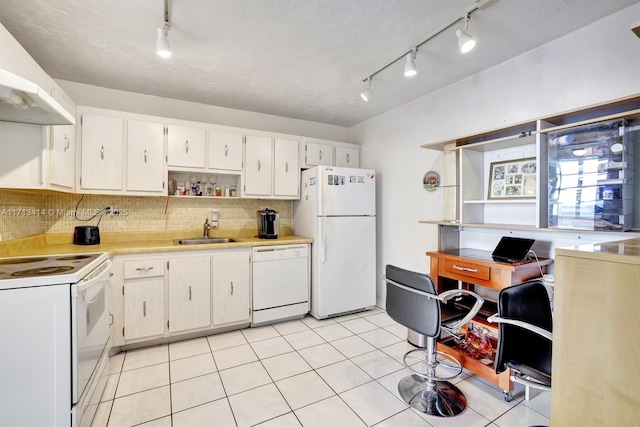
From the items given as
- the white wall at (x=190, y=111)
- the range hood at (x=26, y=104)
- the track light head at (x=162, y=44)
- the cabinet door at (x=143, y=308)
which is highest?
the white wall at (x=190, y=111)

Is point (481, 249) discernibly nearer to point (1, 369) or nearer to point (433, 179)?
point (433, 179)

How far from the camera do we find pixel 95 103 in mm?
2875

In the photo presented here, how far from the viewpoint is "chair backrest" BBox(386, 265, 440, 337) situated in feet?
5.49

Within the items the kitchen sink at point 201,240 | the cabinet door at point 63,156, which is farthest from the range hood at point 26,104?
the kitchen sink at point 201,240

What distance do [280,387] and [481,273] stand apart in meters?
1.67

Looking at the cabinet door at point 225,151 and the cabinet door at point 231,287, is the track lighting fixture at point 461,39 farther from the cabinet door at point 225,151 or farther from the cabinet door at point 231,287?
the cabinet door at point 231,287

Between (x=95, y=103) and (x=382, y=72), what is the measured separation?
286 centimetres

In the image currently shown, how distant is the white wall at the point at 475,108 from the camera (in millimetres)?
1831

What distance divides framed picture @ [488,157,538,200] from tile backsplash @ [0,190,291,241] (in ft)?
7.91

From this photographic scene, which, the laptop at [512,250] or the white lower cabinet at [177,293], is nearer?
the laptop at [512,250]

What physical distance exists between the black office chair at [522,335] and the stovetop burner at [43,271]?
88.1 inches

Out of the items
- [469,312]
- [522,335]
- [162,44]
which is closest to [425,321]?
[469,312]

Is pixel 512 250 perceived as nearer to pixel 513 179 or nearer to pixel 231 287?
pixel 513 179

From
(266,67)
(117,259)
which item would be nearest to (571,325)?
(266,67)
